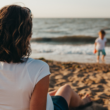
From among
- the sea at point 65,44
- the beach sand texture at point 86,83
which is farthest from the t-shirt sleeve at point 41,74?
the sea at point 65,44

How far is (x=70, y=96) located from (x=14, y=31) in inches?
50.3

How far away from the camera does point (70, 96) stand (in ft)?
6.26

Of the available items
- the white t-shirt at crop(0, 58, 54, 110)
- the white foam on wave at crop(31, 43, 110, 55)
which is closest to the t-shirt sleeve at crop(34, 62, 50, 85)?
the white t-shirt at crop(0, 58, 54, 110)

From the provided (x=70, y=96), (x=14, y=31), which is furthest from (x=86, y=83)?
(x=14, y=31)

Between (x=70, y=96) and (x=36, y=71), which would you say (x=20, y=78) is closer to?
(x=36, y=71)

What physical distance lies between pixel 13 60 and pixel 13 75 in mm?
114

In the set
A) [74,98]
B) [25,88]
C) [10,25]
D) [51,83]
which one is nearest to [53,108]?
[25,88]

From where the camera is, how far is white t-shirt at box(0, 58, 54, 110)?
3.35ft

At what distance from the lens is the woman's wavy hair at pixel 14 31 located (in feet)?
3.29

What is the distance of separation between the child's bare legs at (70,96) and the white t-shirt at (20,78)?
79cm

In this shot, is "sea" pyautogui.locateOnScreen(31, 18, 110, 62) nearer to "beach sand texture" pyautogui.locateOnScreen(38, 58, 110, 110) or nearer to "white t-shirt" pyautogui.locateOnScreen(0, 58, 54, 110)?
"beach sand texture" pyautogui.locateOnScreen(38, 58, 110, 110)

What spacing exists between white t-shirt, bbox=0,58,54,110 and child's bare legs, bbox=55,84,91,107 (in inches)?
31.3

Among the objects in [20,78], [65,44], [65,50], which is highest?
[20,78]

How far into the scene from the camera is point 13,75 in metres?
1.03
